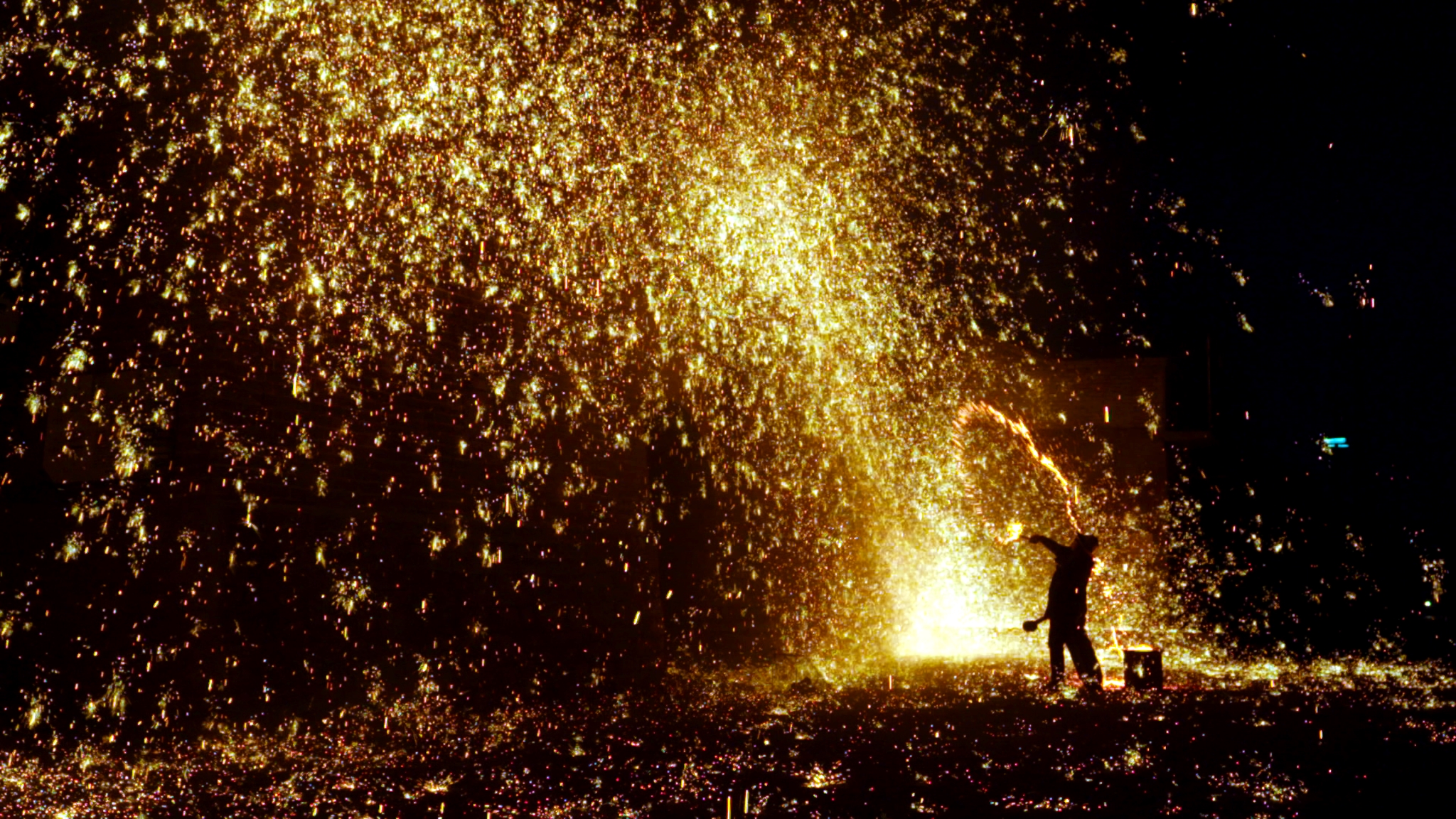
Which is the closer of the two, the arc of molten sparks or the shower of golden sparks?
the shower of golden sparks

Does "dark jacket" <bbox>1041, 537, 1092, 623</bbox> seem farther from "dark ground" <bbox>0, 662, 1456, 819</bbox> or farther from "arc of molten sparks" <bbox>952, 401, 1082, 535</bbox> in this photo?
"arc of molten sparks" <bbox>952, 401, 1082, 535</bbox>

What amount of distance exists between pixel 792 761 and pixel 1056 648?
447cm

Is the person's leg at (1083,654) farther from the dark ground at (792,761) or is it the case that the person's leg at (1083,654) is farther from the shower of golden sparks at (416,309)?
the shower of golden sparks at (416,309)

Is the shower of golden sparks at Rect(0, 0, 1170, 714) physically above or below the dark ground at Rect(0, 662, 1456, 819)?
above

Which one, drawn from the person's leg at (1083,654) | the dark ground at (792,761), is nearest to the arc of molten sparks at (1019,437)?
the person's leg at (1083,654)

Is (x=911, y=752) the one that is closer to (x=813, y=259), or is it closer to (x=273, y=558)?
(x=273, y=558)

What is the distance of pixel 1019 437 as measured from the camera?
19672 millimetres

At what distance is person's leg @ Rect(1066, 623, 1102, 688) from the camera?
970cm

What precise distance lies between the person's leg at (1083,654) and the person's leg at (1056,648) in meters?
0.05

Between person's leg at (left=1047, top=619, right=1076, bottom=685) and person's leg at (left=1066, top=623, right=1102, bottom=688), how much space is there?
52mm

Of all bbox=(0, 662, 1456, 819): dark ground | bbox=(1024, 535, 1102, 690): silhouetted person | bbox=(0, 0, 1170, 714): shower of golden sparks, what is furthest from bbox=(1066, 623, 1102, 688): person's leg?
bbox=(0, 0, 1170, 714): shower of golden sparks

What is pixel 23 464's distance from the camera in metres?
7.73

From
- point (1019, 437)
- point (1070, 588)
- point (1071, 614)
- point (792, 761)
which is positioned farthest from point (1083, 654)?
point (1019, 437)

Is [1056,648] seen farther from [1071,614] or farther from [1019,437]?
[1019,437]
